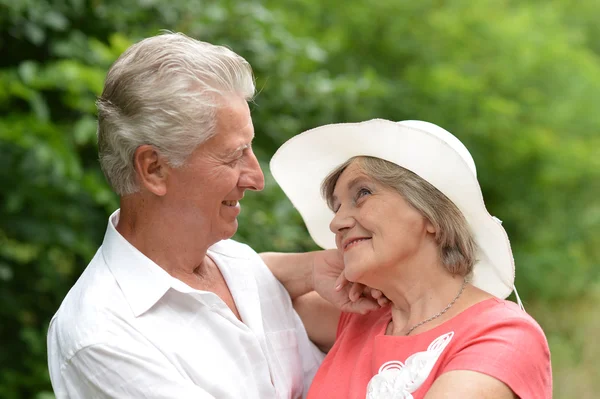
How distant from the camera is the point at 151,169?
2168mm

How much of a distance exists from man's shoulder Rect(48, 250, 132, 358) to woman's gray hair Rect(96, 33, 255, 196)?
0.87 ft

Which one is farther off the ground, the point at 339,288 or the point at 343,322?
the point at 339,288

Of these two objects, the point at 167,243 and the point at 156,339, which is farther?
the point at 167,243

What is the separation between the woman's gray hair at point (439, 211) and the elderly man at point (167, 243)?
36 centimetres

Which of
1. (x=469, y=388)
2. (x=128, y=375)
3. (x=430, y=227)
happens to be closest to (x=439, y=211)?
(x=430, y=227)

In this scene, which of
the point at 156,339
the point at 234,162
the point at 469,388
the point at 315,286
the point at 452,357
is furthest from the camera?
the point at 315,286

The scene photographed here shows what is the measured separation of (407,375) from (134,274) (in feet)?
2.40

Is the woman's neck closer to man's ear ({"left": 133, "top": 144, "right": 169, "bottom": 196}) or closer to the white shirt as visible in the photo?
the white shirt

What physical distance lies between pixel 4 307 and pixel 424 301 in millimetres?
2762

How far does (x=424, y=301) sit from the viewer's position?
7.12 ft

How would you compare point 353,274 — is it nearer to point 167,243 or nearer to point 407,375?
point 407,375

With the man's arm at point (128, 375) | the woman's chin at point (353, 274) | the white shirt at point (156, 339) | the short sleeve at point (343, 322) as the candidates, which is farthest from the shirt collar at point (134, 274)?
the short sleeve at point (343, 322)

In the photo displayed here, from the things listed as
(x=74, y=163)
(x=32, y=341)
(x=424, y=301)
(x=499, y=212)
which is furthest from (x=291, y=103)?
(x=499, y=212)

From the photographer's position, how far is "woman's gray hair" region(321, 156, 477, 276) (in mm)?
2137
